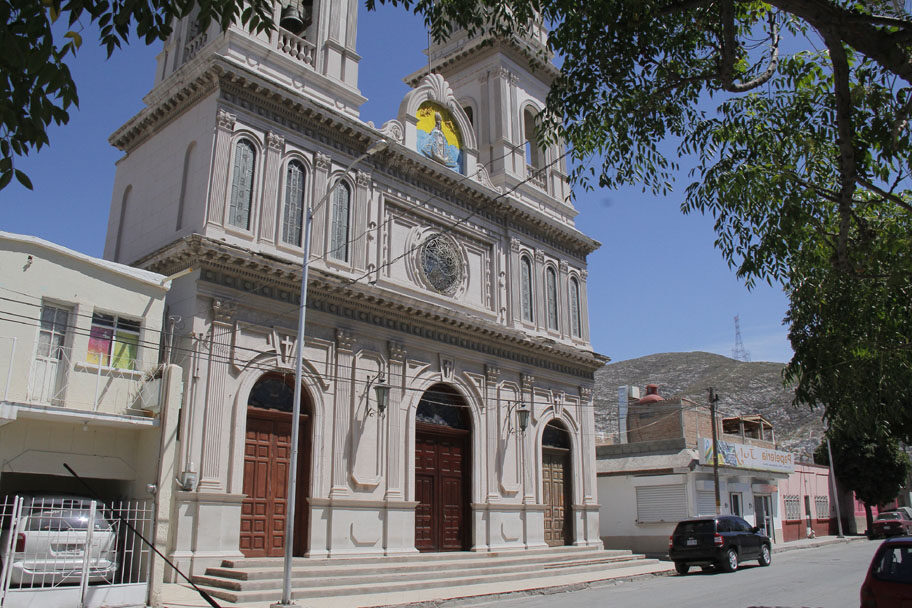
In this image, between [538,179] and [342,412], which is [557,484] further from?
[538,179]

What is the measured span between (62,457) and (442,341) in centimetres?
1089

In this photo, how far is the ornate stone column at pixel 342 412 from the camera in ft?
60.3

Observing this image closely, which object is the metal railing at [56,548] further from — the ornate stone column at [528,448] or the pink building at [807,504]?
the pink building at [807,504]

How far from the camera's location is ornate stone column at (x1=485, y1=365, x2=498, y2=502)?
22578 mm

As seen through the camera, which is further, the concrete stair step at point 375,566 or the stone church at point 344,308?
the stone church at point 344,308

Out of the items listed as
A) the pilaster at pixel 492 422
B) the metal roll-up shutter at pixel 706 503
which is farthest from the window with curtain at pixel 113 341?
the metal roll-up shutter at pixel 706 503

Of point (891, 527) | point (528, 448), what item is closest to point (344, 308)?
point (528, 448)

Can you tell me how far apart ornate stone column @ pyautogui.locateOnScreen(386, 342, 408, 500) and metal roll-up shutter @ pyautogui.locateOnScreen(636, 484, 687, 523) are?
49.6 feet

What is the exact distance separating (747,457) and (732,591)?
20549 mm

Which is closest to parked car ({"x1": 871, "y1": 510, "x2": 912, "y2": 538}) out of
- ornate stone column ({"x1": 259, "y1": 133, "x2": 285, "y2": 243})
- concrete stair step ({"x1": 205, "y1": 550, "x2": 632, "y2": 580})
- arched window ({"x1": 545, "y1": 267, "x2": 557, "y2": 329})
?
concrete stair step ({"x1": 205, "y1": 550, "x2": 632, "y2": 580})

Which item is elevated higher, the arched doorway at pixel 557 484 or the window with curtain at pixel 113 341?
the window with curtain at pixel 113 341

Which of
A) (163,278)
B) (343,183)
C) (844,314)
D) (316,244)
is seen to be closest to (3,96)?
(844,314)

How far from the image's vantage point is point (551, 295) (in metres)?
27.3

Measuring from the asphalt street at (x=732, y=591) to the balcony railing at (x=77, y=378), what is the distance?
8027mm
